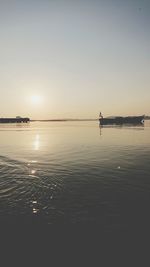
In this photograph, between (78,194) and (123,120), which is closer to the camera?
(78,194)

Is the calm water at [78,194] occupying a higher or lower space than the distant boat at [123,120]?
lower

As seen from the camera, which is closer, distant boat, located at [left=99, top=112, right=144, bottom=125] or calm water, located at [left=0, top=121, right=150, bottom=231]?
calm water, located at [left=0, top=121, right=150, bottom=231]

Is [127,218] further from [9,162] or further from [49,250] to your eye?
[9,162]

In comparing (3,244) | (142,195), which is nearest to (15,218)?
(3,244)

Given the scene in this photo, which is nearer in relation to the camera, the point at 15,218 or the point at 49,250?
the point at 49,250

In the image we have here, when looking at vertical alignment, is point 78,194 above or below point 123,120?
below

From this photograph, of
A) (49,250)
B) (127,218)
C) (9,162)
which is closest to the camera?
(49,250)

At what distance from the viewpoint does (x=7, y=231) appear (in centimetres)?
825

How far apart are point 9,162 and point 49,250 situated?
15878 millimetres

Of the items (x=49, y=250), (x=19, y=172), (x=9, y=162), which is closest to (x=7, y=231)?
(x=49, y=250)

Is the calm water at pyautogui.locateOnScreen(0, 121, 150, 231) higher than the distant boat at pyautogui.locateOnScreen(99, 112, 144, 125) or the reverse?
the reverse

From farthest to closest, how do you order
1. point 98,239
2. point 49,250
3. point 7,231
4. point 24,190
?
point 24,190 < point 7,231 < point 98,239 < point 49,250

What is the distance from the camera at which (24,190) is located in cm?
1279

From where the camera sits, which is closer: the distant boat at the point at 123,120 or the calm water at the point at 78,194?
the calm water at the point at 78,194
